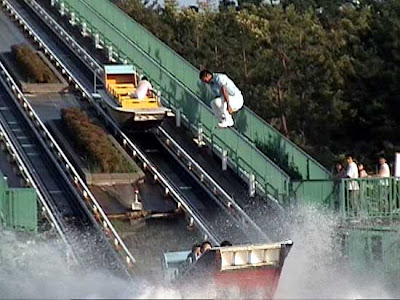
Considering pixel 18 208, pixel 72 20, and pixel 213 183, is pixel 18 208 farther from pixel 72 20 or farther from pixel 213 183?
pixel 72 20

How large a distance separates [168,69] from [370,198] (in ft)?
35.8

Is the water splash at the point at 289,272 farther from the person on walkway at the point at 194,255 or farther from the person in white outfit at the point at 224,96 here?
the person in white outfit at the point at 224,96

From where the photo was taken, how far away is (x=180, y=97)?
2872 cm

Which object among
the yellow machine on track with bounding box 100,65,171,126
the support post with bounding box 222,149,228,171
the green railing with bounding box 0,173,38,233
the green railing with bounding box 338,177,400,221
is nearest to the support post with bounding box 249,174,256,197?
the support post with bounding box 222,149,228,171

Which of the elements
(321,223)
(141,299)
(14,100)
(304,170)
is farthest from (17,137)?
(141,299)

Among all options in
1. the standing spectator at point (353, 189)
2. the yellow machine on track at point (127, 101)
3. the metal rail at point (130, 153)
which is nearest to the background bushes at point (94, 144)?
the metal rail at point (130, 153)

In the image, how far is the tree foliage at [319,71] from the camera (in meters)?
34.0

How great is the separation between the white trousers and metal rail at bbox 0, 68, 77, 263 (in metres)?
3.63

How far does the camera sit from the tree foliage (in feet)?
112

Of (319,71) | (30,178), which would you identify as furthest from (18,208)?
(319,71)

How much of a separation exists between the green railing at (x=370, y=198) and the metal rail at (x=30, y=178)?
17.0ft

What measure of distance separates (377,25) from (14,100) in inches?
475

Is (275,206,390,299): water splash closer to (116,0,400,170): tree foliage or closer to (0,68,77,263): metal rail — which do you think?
(0,68,77,263): metal rail

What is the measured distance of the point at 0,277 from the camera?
1922cm
